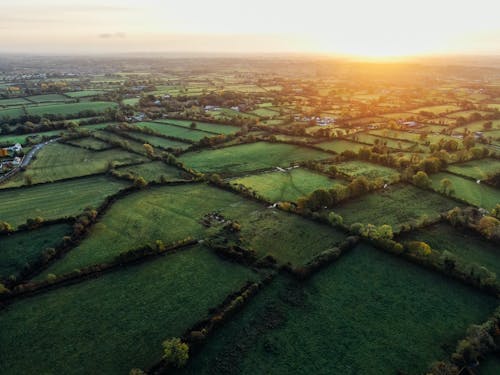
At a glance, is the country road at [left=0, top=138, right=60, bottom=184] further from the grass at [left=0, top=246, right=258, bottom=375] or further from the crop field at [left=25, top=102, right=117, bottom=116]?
the grass at [left=0, top=246, right=258, bottom=375]

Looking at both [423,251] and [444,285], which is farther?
[423,251]

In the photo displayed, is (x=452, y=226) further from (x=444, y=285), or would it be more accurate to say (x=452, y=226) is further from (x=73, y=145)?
(x=73, y=145)

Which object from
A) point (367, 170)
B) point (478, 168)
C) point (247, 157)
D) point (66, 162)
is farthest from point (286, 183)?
point (66, 162)

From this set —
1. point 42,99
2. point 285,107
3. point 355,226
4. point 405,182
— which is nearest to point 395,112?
point 285,107

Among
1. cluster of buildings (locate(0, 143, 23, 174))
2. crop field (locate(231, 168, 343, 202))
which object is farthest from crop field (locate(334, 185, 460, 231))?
cluster of buildings (locate(0, 143, 23, 174))

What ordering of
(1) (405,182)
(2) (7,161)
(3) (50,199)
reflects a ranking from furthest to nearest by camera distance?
(2) (7,161) < (1) (405,182) < (3) (50,199)

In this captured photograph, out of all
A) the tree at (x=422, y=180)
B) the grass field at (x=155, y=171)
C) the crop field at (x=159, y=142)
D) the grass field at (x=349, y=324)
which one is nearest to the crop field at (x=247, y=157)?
the grass field at (x=155, y=171)
